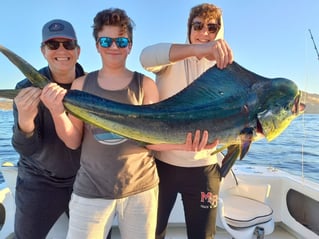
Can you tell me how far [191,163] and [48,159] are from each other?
969 millimetres

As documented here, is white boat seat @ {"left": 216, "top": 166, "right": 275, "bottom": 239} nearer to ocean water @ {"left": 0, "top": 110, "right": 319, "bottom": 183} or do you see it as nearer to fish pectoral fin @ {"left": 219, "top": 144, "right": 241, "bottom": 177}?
fish pectoral fin @ {"left": 219, "top": 144, "right": 241, "bottom": 177}

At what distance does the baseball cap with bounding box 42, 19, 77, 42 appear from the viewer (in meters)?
2.00

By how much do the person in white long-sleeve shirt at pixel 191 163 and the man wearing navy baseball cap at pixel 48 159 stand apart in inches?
21.6

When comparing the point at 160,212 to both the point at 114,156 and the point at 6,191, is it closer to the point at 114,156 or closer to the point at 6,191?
the point at 114,156

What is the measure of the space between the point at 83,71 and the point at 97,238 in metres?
1.17

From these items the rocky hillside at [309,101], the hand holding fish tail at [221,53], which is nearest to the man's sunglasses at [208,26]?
the hand holding fish tail at [221,53]

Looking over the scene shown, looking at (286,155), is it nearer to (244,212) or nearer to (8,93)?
(244,212)

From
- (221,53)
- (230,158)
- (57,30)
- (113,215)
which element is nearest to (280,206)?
(230,158)

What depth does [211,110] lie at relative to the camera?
A: 1602mm

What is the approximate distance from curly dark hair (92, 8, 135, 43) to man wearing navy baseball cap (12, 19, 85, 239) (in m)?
0.31

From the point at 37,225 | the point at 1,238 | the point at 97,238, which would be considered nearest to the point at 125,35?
the point at 97,238

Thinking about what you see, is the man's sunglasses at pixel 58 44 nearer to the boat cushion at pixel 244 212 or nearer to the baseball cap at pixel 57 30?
the baseball cap at pixel 57 30

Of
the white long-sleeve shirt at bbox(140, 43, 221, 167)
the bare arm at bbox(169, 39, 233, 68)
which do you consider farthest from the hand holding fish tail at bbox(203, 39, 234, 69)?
the white long-sleeve shirt at bbox(140, 43, 221, 167)

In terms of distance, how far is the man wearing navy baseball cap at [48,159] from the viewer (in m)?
2.04
